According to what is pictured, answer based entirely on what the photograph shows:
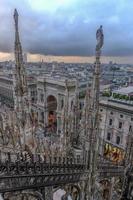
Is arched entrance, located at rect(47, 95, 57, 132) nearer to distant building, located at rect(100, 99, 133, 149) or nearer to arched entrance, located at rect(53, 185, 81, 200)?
distant building, located at rect(100, 99, 133, 149)

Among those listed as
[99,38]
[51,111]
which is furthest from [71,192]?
[51,111]

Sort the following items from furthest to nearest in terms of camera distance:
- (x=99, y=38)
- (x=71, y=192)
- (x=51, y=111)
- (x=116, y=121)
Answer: (x=51, y=111) → (x=116, y=121) → (x=71, y=192) → (x=99, y=38)

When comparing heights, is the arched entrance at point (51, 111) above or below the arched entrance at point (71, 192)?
below

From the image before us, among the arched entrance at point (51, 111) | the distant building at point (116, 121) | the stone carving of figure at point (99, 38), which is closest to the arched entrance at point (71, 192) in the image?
the stone carving of figure at point (99, 38)

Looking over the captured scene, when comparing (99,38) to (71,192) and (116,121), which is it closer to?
(71,192)

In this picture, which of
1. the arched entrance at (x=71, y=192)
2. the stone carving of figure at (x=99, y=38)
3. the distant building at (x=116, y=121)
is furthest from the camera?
the distant building at (x=116, y=121)

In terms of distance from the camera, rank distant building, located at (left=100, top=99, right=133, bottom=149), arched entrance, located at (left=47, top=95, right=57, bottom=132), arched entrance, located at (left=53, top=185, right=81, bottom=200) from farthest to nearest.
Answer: arched entrance, located at (left=47, top=95, right=57, bottom=132)
distant building, located at (left=100, top=99, right=133, bottom=149)
arched entrance, located at (left=53, top=185, right=81, bottom=200)

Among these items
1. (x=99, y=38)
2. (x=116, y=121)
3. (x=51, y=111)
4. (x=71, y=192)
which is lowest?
(x=51, y=111)

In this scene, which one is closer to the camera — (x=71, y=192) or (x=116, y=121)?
(x=71, y=192)

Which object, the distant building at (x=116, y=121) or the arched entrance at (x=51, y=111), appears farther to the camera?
the arched entrance at (x=51, y=111)

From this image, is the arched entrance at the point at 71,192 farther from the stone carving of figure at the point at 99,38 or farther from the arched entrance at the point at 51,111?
the arched entrance at the point at 51,111

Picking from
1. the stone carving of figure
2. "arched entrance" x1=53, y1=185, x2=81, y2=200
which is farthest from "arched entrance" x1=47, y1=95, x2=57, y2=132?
the stone carving of figure

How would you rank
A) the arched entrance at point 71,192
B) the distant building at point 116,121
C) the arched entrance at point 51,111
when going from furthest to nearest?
1. the arched entrance at point 51,111
2. the distant building at point 116,121
3. the arched entrance at point 71,192

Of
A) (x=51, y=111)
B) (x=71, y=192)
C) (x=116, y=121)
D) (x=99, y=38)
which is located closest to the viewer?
(x=99, y=38)
